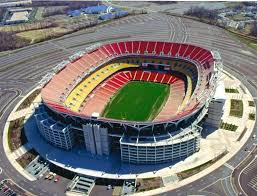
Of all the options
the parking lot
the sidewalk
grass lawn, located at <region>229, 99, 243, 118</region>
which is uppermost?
grass lawn, located at <region>229, 99, 243, 118</region>

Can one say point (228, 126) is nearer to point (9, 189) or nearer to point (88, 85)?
point (88, 85)

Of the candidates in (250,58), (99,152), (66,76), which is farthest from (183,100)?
(250,58)

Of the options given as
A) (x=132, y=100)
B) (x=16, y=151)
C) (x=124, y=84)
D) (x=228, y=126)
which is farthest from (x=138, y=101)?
(x=16, y=151)

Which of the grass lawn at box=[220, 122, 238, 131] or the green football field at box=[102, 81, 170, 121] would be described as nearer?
the grass lawn at box=[220, 122, 238, 131]

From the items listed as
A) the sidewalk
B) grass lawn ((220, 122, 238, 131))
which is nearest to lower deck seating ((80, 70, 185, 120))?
grass lawn ((220, 122, 238, 131))

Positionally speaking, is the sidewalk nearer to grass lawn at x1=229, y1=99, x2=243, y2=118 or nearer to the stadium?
the stadium

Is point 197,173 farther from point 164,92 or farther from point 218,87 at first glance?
point 164,92
